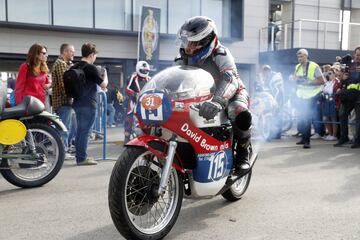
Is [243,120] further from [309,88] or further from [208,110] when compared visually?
[309,88]

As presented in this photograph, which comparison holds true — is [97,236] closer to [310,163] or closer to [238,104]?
[238,104]

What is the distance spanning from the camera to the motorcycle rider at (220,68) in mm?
3842

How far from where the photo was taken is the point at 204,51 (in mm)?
3992

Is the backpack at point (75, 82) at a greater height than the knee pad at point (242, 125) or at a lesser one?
greater

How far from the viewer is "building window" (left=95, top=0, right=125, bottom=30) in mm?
17062

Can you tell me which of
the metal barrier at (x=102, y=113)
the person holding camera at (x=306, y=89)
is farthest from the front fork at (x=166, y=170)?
the person holding camera at (x=306, y=89)

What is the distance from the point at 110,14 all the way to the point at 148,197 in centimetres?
1489

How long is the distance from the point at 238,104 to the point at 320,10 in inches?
773

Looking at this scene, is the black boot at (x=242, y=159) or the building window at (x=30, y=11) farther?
the building window at (x=30, y=11)

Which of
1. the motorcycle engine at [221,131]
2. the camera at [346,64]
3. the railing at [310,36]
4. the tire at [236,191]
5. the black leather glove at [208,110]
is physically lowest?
the tire at [236,191]

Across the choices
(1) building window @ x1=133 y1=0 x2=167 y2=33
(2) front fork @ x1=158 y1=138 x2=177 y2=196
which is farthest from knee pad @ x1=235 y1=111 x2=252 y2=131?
(1) building window @ x1=133 y1=0 x2=167 y2=33

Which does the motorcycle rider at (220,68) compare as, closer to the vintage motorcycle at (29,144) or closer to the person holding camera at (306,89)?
the vintage motorcycle at (29,144)

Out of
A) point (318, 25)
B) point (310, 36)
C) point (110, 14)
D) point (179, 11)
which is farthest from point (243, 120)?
point (318, 25)

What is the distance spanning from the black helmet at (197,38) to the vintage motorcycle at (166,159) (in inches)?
14.3
